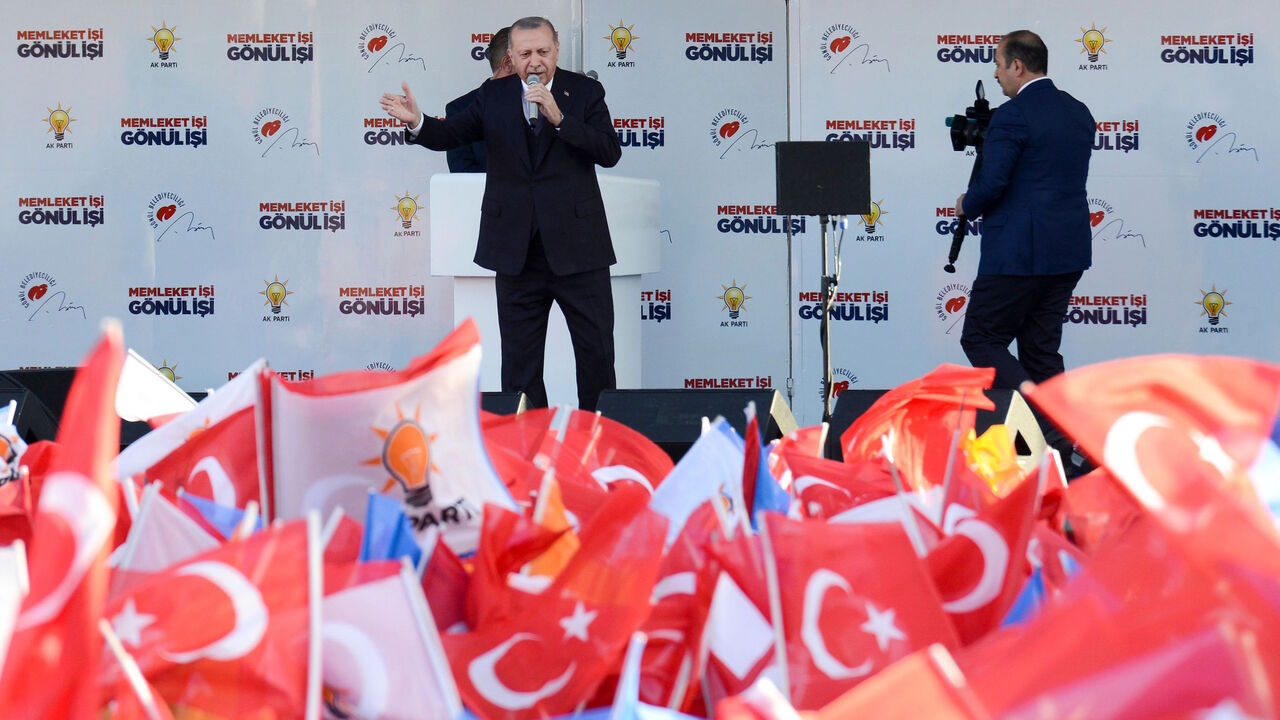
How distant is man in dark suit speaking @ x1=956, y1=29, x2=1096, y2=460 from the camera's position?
493cm

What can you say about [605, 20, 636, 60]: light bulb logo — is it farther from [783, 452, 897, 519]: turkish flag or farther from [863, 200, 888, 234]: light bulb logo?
[783, 452, 897, 519]: turkish flag

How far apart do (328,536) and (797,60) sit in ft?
17.4

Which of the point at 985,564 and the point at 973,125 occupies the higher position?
the point at 973,125

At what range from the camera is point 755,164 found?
6.05m

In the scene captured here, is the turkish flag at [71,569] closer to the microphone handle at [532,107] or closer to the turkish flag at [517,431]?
the turkish flag at [517,431]

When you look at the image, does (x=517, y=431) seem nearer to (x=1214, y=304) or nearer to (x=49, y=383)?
(x=49, y=383)

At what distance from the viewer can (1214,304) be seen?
594 centimetres

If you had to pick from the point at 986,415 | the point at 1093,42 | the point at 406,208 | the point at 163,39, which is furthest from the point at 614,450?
the point at 163,39

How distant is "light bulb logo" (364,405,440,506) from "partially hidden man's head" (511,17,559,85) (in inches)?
143

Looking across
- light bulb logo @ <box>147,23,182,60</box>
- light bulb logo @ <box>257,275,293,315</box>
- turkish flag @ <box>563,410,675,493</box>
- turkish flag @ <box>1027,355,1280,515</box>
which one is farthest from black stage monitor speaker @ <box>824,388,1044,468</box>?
light bulb logo @ <box>147,23,182,60</box>

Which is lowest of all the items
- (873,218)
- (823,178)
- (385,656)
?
(385,656)

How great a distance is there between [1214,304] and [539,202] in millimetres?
3117

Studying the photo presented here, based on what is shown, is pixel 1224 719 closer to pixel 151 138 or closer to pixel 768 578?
pixel 768 578

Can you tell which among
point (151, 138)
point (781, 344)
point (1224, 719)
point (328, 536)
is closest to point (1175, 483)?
point (1224, 719)
